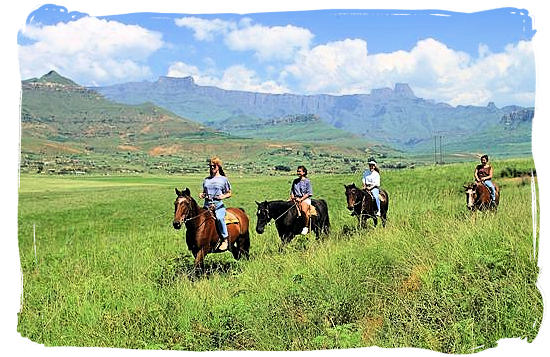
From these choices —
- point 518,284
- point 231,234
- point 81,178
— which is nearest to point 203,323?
point 231,234

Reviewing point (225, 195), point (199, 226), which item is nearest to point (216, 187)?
point (225, 195)

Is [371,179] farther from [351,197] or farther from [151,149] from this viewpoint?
[151,149]

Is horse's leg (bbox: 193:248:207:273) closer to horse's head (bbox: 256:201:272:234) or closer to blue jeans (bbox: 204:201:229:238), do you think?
blue jeans (bbox: 204:201:229:238)

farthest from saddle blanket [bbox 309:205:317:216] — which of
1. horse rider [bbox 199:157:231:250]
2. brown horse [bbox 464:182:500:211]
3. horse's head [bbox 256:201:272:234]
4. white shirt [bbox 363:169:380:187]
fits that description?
brown horse [bbox 464:182:500:211]

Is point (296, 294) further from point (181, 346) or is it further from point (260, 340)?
point (181, 346)

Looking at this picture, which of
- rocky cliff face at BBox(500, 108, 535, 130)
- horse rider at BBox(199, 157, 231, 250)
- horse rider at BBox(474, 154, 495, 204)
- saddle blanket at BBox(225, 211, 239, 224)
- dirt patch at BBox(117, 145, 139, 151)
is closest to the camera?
rocky cliff face at BBox(500, 108, 535, 130)

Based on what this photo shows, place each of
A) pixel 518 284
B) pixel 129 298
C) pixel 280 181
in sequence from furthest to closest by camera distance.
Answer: pixel 280 181
pixel 129 298
pixel 518 284

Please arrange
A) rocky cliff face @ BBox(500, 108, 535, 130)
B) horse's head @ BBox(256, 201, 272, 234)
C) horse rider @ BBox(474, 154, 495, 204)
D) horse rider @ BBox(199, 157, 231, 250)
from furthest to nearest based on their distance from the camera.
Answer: horse's head @ BBox(256, 201, 272, 234), horse rider @ BBox(474, 154, 495, 204), horse rider @ BBox(199, 157, 231, 250), rocky cliff face @ BBox(500, 108, 535, 130)
